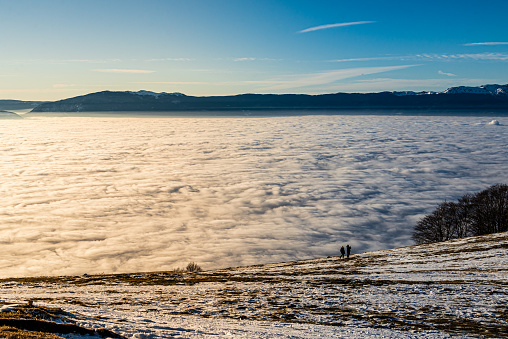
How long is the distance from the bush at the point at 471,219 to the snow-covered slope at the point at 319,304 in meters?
45.1

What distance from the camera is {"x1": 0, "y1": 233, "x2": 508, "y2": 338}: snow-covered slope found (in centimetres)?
1888

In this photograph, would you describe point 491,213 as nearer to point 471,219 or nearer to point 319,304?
point 471,219

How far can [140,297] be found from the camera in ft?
98.5

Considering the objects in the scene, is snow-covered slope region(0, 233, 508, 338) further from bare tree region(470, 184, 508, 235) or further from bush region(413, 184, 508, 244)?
bush region(413, 184, 508, 244)

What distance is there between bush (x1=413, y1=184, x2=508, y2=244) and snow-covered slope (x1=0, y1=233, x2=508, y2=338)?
45.1 meters

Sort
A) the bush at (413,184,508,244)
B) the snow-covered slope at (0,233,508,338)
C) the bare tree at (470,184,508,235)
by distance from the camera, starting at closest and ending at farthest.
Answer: the snow-covered slope at (0,233,508,338), the bare tree at (470,184,508,235), the bush at (413,184,508,244)

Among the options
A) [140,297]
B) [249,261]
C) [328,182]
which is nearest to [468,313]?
[140,297]

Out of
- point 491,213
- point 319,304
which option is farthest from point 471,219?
point 319,304

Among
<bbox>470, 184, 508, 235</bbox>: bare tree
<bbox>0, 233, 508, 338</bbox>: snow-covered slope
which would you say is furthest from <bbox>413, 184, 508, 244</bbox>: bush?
→ <bbox>0, 233, 508, 338</bbox>: snow-covered slope

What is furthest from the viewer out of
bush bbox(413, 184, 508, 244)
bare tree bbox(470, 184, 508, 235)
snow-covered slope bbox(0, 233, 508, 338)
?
bush bbox(413, 184, 508, 244)

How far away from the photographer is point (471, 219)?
8288 centimetres

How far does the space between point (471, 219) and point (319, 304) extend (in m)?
72.0

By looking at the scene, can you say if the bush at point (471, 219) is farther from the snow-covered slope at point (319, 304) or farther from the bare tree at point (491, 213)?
the snow-covered slope at point (319, 304)

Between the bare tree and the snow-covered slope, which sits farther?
the bare tree
